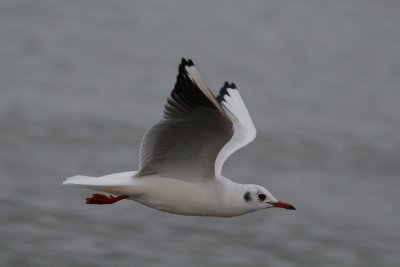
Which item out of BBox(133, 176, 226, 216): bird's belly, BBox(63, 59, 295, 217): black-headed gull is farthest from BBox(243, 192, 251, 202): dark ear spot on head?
BBox(133, 176, 226, 216): bird's belly

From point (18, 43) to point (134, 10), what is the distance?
280cm

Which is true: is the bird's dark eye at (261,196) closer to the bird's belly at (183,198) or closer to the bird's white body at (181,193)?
the bird's white body at (181,193)

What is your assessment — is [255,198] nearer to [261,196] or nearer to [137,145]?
[261,196]

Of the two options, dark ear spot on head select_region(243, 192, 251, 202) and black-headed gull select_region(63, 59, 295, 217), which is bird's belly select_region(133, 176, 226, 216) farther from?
dark ear spot on head select_region(243, 192, 251, 202)

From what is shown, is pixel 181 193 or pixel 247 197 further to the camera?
pixel 247 197

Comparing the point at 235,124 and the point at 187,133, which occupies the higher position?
the point at 235,124

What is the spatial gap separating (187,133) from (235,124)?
1.23 m

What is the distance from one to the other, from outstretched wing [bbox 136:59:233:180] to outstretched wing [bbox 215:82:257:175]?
307 millimetres

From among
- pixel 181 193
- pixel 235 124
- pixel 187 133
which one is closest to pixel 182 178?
pixel 181 193

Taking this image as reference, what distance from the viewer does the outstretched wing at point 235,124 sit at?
7865 millimetres

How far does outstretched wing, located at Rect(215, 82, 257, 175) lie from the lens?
786 cm

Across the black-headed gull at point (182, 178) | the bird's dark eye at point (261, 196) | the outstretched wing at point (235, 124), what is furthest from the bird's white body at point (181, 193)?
the outstretched wing at point (235, 124)

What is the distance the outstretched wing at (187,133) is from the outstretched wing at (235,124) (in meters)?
0.31

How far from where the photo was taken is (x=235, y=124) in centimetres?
820
